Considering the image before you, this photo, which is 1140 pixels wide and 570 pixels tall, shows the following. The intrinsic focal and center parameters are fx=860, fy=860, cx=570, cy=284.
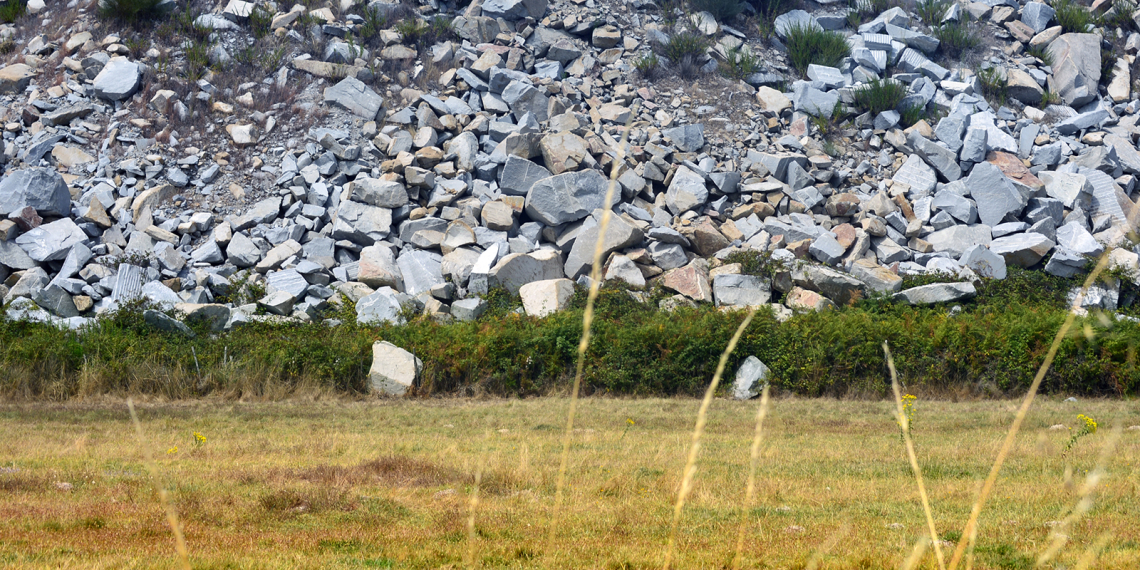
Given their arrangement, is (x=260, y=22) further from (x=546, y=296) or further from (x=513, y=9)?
(x=546, y=296)

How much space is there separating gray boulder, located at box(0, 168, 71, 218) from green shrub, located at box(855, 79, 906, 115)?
21.3 meters

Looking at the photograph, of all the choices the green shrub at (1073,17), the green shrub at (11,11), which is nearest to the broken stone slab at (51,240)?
the green shrub at (11,11)

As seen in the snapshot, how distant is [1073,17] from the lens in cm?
2870

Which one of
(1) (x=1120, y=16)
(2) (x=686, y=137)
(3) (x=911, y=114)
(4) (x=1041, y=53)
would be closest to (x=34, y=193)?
(2) (x=686, y=137)

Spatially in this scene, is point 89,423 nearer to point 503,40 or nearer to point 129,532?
point 129,532

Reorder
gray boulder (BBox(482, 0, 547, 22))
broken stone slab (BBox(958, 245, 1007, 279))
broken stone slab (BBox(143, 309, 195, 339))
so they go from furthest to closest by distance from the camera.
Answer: gray boulder (BBox(482, 0, 547, 22)) < broken stone slab (BBox(958, 245, 1007, 279)) < broken stone slab (BBox(143, 309, 195, 339))

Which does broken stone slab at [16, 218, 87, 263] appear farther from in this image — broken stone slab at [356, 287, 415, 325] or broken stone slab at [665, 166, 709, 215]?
broken stone slab at [665, 166, 709, 215]

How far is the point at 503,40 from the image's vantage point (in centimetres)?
2716

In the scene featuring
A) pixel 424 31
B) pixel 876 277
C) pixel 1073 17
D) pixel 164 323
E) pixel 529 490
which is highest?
pixel 529 490

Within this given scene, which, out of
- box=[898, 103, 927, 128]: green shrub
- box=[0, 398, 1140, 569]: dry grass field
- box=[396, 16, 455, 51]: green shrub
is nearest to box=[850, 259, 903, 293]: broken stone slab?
box=[0, 398, 1140, 569]: dry grass field

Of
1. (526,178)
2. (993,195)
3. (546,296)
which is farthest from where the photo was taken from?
(993,195)

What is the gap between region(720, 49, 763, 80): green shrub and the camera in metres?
27.2

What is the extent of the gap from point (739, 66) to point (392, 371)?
56.4 ft

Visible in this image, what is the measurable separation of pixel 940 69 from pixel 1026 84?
2.51 meters
